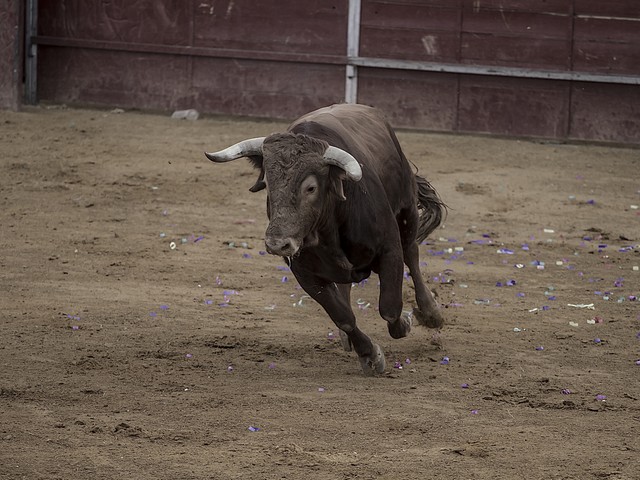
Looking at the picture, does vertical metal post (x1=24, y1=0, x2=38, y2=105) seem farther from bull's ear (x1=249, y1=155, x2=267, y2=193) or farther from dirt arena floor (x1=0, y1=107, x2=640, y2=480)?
bull's ear (x1=249, y1=155, x2=267, y2=193)

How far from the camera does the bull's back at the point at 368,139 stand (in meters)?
5.54

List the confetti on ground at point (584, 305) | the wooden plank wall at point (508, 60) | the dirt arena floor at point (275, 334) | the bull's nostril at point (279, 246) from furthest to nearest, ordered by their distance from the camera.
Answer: the wooden plank wall at point (508, 60)
the confetti on ground at point (584, 305)
the bull's nostril at point (279, 246)
the dirt arena floor at point (275, 334)

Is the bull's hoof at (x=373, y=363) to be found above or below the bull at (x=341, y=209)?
below

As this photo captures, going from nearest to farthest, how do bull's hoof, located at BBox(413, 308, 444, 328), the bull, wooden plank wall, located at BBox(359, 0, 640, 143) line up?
1. the bull
2. bull's hoof, located at BBox(413, 308, 444, 328)
3. wooden plank wall, located at BBox(359, 0, 640, 143)

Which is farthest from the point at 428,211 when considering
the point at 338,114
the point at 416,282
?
the point at 338,114

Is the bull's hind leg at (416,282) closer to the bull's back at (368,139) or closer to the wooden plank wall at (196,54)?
the bull's back at (368,139)

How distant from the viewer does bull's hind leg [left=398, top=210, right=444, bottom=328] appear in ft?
21.0

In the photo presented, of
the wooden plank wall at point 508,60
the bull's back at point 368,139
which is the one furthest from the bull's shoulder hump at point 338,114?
the wooden plank wall at point 508,60

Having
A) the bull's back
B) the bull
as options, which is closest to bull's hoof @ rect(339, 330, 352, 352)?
the bull

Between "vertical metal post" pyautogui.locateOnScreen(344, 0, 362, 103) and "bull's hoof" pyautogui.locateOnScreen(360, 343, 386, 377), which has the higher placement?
"vertical metal post" pyautogui.locateOnScreen(344, 0, 362, 103)

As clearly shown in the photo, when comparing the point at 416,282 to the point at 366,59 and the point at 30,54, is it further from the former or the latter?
the point at 30,54

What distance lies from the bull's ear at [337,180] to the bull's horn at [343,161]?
7 centimetres

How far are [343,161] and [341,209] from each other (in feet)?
1.21

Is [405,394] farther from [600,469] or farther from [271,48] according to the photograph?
Answer: [271,48]
